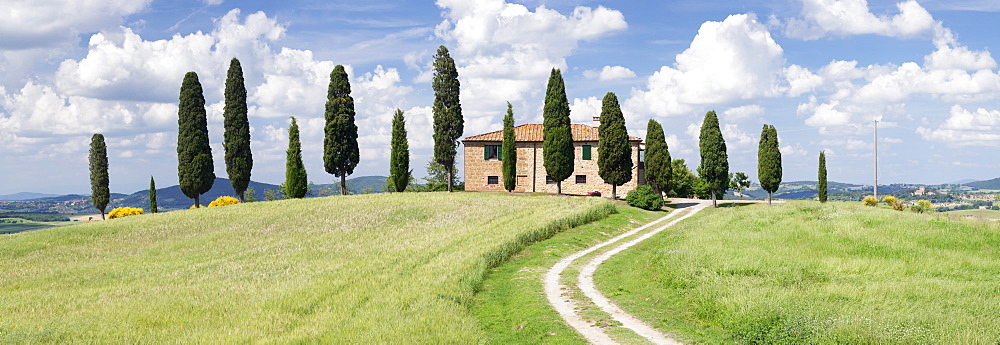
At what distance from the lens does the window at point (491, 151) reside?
63.2 meters

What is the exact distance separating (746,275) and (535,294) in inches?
226

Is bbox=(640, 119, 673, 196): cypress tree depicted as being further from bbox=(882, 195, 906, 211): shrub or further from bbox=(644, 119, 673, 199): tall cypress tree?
bbox=(882, 195, 906, 211): shrub

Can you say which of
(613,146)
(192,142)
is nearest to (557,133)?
(613,146)

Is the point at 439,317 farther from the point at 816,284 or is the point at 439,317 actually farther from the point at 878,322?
the point at 816,284

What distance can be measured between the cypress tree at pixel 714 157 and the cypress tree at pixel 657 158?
3.28 meters

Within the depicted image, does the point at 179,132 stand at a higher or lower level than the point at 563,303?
higher

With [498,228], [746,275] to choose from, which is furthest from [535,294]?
[498,228]

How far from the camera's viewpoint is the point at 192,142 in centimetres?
5538

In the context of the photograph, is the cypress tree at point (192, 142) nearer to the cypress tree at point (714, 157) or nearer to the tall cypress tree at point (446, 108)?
the tall cypress tree at point (446, 108)

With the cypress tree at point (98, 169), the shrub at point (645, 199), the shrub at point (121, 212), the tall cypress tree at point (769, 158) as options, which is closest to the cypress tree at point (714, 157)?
the tall cypress tree at point (769, 158)

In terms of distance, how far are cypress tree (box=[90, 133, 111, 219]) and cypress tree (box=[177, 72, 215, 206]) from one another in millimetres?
14012

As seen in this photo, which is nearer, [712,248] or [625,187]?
[712,248]

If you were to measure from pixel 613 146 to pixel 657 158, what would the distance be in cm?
592

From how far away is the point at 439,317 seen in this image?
541 inches
